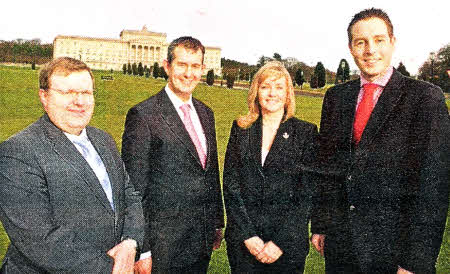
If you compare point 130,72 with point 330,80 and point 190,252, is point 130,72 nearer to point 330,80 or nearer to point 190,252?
point 330,80

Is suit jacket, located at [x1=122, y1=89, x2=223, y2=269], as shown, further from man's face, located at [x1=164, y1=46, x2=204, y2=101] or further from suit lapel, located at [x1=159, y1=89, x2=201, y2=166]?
man's face, located at [x1=164, y1=46, x2=204, y2=101]

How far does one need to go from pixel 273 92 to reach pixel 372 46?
73cm

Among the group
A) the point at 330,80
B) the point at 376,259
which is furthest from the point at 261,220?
the point at 330,80

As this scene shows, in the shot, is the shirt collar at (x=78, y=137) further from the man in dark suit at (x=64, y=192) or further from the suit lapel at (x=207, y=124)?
the suit lapel at (x=207, y=124)

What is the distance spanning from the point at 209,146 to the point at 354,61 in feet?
3.75

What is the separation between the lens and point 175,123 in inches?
121

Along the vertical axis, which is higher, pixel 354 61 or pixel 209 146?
pixel 354 61

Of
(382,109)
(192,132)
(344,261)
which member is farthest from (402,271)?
(192,132)

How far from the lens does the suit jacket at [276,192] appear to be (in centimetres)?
302

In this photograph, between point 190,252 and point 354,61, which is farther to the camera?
point 190,252

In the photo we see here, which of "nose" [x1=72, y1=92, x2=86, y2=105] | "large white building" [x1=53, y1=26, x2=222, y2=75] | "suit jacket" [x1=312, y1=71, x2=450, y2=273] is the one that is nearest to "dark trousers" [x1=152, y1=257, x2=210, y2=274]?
"suit jacket" [x1=312, y1=71, x2=450, y2=273]

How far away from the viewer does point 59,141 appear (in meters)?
2.32

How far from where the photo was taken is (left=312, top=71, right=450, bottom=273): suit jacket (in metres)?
2.44

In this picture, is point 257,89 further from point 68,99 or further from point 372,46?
point 68,99
